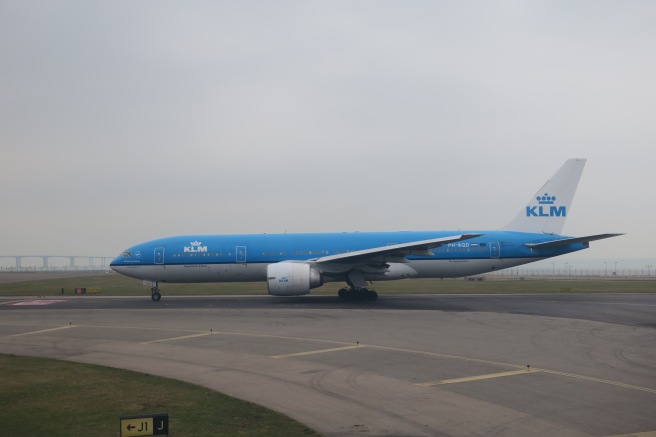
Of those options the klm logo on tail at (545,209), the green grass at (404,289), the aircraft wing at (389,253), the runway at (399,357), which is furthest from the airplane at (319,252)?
the green grass at (404,289)

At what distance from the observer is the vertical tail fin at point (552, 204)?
34.7m

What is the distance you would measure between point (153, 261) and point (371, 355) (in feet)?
72.8

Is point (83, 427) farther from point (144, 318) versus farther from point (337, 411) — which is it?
point (144, 318)

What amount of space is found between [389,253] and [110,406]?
20.2m

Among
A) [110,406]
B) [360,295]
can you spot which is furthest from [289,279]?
[110,406]

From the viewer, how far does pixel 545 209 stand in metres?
34.8

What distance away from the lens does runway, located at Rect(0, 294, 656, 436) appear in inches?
363

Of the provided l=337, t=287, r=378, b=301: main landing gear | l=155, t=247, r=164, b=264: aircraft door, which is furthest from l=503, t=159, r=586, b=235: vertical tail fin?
l=155, t=247, r=164, b=264: aircraft door

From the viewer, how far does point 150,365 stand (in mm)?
13867

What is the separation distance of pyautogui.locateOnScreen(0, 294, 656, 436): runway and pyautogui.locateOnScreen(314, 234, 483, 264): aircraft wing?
2.50 m

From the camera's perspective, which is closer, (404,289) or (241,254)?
(241,254)

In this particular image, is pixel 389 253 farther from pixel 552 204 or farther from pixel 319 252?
pixel 552 204

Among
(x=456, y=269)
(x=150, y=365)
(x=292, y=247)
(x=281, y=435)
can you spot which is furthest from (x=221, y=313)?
(x=281, y=435)

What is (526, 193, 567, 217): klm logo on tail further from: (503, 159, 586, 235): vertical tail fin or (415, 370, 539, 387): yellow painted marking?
(415, 370, 539, 387): yellow painted marking
